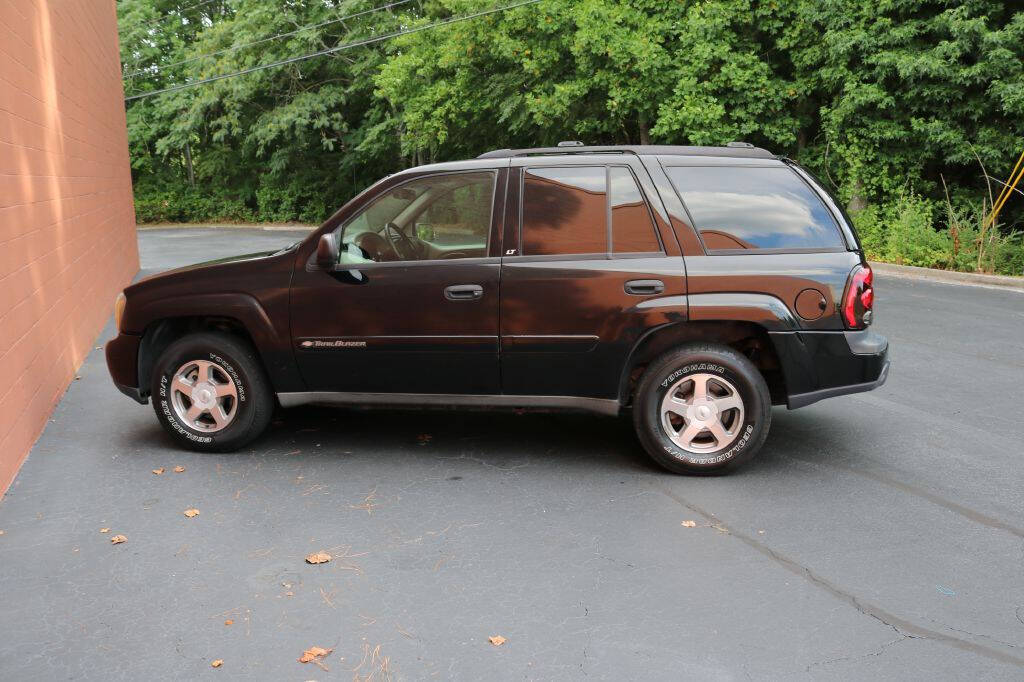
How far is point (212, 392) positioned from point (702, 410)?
3094 mm

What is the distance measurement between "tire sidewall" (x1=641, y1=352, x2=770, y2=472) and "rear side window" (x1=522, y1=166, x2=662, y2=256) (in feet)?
2.37

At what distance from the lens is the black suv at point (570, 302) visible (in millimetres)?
5477

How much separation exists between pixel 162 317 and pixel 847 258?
427 centimetres

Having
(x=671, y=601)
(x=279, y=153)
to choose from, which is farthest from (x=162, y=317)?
(x=279, y=153)

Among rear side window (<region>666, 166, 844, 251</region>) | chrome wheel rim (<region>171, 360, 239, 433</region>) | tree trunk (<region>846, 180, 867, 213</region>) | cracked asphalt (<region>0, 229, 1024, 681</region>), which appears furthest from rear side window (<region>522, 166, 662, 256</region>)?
tree trunk (<region>846, 180, 867, 213</region>)

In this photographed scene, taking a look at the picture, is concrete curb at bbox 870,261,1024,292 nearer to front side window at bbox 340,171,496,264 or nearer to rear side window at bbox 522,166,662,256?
rear side window at bbox 522,166,662,256

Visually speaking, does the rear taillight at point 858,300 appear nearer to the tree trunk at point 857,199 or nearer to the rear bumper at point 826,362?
the rear bumper at point 826,362

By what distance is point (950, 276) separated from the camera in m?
16.5

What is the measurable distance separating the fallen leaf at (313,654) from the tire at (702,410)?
2.57 m

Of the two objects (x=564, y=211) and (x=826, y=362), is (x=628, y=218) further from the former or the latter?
(x=826, y=362)

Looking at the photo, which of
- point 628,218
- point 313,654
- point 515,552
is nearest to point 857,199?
point 628,218

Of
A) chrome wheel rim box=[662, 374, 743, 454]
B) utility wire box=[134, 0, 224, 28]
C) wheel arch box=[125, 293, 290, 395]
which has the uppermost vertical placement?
utility wire box=[134, 0, 224, 28]

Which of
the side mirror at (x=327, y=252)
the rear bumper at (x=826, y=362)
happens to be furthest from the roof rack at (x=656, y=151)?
the rear bumper at (x=826, y=362)

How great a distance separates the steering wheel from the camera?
19.1 ft
